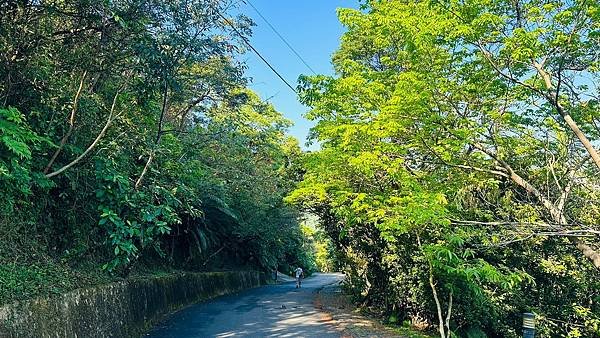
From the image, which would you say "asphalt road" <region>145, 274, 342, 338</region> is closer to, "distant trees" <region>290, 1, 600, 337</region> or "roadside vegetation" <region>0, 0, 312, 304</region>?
"roadside vegetation" <region>0, 0, 312, 304</region>

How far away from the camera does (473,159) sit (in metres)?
9.95

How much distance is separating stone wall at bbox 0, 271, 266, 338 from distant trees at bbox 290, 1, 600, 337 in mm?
4954

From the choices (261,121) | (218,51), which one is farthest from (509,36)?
(261,121)

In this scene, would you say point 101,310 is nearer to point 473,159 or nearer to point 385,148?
point 385,148

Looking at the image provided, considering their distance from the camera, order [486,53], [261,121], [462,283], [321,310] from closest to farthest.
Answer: [486,53] → [462,283] → [321,310] → [261,121]

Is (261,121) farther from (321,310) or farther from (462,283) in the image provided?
(462,283)

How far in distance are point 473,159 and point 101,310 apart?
8259mm

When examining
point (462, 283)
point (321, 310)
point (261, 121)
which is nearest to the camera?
point (462, 283)

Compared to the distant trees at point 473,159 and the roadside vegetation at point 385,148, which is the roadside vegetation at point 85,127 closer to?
the roadside vegetation at point 385,148

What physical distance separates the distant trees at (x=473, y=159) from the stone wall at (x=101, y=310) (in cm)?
495

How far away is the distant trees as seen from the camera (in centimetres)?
813

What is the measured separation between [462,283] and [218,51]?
7469 millimetres

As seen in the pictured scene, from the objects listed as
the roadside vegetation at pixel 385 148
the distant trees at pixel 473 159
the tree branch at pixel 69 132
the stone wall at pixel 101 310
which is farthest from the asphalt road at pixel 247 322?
the tree branch at pixel 69 132

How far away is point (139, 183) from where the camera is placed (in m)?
8.11
